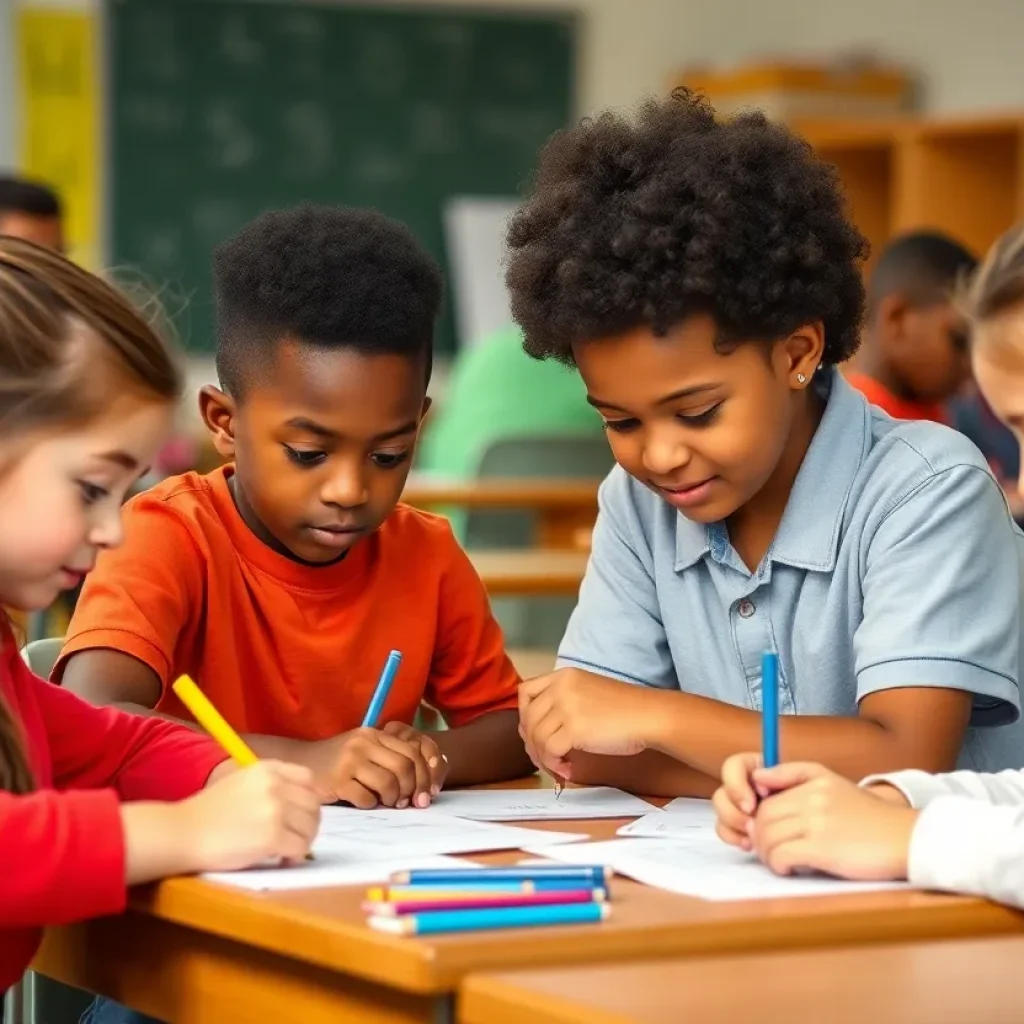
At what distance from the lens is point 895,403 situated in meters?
4.15

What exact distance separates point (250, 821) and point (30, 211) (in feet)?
12.1

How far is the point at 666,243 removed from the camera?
1.60m

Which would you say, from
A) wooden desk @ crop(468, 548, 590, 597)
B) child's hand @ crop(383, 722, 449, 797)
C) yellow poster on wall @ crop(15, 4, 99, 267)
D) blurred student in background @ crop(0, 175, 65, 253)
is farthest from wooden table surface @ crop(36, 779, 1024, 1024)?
yellow poster on wall @ crop(15, 4, 99, 267)

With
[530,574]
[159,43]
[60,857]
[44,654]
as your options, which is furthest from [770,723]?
[159,43]

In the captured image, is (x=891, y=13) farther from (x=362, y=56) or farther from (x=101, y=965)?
(x=101, y=965)

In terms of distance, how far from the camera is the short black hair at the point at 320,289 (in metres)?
1.77

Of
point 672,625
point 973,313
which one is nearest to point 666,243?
point 973,313

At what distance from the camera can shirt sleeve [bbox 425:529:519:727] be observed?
194 cm

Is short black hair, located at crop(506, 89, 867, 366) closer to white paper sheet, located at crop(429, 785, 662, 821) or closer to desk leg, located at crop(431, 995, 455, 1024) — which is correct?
white paper sheet, located at crop(429, 785, 662, 821)

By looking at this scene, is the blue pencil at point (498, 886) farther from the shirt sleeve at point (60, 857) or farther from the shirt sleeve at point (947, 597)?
the shirt sleeve at point (947, 597)

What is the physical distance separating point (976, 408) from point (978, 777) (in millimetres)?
3407

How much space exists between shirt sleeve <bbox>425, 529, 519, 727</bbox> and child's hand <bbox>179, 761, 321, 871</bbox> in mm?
672

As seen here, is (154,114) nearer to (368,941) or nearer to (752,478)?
(752,478)

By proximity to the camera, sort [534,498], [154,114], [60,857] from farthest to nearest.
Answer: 1. [154,114]
2. [534,498]
3. [60,857]
